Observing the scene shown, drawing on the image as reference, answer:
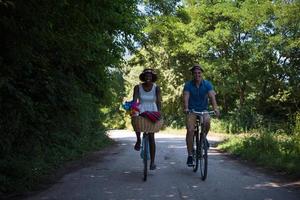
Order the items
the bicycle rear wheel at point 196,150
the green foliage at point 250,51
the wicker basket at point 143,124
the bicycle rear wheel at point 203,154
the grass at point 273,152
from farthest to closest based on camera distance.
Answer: the green foliage at point 250,51 → the grass at point 273,152 → the bicycle rear wheel at point 196,150 → the wicker basket at point 143,124 → the bicycle rear wheel at point 203,154

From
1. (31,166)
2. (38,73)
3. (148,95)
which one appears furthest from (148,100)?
(31,166)

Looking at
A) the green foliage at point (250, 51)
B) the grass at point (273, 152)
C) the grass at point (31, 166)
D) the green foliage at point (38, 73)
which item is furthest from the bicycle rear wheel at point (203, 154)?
the green foliage at point (250, 51)

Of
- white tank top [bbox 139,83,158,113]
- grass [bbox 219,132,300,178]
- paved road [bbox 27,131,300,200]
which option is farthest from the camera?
grass [bbox 219,132,300,178]

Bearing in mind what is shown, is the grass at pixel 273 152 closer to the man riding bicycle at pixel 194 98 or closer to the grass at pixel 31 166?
the man riding bicycle at pixel 194 98

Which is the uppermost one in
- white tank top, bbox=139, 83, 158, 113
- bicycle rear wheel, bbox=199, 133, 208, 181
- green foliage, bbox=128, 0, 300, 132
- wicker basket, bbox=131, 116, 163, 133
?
green foliage, bbox=128, 0, 300, 132

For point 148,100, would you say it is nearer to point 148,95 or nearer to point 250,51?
point 148,95

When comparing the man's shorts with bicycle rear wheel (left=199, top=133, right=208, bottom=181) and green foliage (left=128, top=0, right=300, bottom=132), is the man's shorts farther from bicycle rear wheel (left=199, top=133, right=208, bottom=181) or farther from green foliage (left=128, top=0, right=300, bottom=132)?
green foliage (left=128, top=0, right=300, bottom=132)

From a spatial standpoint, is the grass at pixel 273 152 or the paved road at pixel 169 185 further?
the grass at pixel 273 152

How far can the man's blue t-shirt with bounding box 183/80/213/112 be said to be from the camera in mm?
9758

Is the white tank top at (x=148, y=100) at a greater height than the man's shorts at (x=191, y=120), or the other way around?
the white tank top at (x=148, y=100)

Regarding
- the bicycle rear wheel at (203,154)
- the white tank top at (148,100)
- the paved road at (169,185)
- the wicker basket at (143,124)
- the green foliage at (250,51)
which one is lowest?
the paved road at (169,185)

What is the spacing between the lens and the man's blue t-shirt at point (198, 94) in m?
9.76

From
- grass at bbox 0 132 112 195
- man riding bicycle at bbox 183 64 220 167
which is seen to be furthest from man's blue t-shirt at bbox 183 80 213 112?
grass at bbox 0 132 112 195

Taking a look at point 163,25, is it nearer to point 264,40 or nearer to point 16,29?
point 264,40
